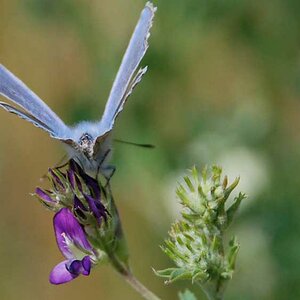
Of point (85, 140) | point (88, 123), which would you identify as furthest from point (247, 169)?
point (85, 140)

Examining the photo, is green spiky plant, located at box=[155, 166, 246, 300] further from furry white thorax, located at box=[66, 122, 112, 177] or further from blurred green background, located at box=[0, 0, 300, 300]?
blurred green background, located at box=[0, 0, 300, 300]

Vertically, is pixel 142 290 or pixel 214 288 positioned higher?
pixel 142 290

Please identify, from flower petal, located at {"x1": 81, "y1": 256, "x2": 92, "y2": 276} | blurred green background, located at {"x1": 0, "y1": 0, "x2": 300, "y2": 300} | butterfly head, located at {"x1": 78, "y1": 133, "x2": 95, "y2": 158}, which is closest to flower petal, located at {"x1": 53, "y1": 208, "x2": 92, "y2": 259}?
flower petal, located at {"x1": 81, "y1": 256, "x2": 92, "y2": 276}

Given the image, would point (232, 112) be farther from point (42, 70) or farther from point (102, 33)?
point (42, 70)

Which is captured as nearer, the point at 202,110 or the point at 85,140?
the point at 85,140

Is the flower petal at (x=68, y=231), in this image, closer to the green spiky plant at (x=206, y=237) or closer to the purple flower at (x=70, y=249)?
the purple flower at (x=70, y=249)

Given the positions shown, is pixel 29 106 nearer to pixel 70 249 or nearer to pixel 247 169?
pixel 70 249
